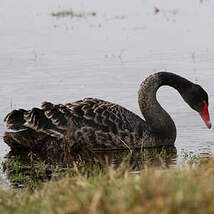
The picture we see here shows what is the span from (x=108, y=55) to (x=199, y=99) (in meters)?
6.44

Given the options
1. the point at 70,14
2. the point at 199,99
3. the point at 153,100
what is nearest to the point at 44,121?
the point at 153,100

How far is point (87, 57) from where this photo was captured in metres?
15.8

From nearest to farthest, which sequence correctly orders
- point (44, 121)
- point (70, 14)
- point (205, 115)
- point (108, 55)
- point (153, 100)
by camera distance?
1. point (44, 121)
2. point (205, 115)
3. point (153, 100)
4. point (108, 55)
5. point (70, 14)

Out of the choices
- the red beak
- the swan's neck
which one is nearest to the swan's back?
the swan's neck

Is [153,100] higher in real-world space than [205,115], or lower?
higher

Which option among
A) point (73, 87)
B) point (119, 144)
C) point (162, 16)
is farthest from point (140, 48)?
point (119, 144)

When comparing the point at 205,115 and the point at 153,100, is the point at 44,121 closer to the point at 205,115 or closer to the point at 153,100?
the point at 153,100

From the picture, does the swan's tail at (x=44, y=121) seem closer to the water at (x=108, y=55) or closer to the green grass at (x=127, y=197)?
the water at (x=108, y=55)

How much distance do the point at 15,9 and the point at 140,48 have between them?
31.8 ft

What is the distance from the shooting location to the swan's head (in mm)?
9766

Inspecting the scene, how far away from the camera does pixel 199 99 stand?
9.84m

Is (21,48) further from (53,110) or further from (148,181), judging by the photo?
(148,181)

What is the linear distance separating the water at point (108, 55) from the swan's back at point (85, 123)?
0.65m

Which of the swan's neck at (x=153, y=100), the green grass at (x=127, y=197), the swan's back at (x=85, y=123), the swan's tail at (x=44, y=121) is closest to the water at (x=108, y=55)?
the swan's neck at (x=153, y=100)
